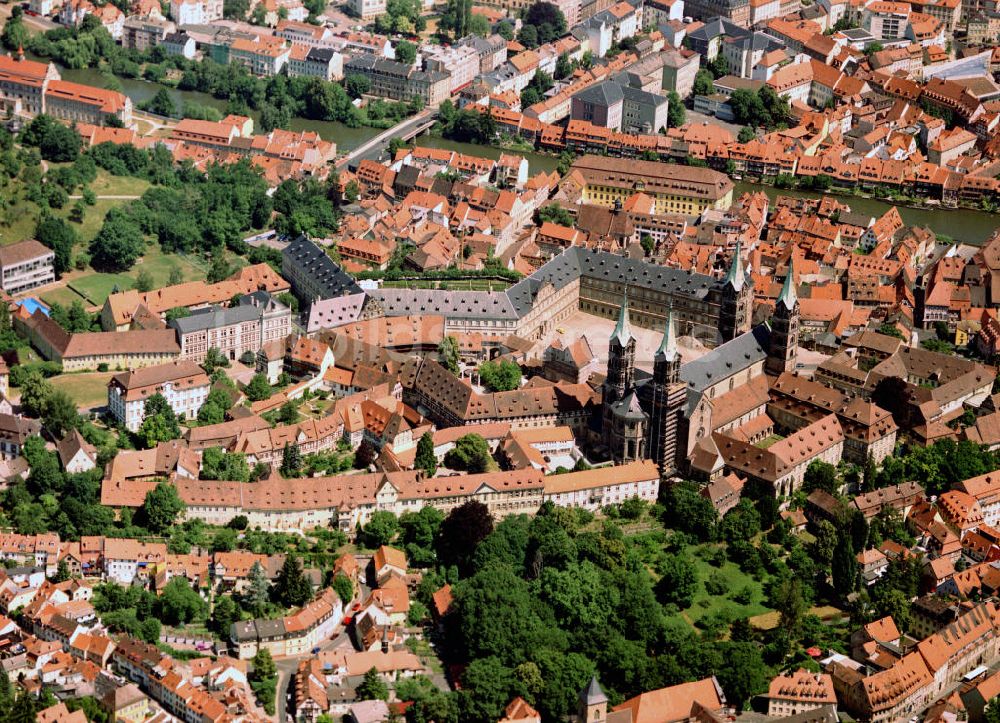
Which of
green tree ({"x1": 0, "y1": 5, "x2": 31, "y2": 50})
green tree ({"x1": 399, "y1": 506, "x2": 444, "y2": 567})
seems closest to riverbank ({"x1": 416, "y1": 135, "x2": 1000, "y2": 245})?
green tree ({"x1": 0, "y1": 5, "x2": 31, "y2": 50})

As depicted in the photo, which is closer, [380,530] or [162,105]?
[380,530]

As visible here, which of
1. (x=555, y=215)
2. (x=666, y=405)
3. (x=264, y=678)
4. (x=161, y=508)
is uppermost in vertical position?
(x=666, y=405)

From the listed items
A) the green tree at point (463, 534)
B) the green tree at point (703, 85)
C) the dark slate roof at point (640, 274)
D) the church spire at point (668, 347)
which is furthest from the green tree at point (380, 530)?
the green tree at point (703, 85)

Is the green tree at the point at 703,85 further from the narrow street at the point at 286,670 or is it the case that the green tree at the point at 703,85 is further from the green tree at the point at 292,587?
the narrow street at the point at 286,670

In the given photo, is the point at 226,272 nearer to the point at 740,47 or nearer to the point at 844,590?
the point at 844,590

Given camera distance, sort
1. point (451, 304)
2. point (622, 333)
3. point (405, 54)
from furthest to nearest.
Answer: point (405, 54) < point (451, 304) < point (622, 333)

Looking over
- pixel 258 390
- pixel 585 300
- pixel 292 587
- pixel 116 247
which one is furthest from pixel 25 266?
pixel 292 587

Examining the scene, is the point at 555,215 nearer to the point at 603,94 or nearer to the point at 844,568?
the point at 603,94

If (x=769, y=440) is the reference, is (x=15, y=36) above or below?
above
